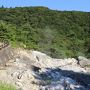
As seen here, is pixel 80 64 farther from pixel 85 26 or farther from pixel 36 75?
pixel 85 26

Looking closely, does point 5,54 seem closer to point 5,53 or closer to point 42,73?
point 5,53

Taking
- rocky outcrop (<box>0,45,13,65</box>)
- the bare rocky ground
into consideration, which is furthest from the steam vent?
the bare rocky ground

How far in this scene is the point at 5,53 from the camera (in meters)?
19.1

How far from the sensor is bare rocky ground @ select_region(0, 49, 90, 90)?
56.2ft

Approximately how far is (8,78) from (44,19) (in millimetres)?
36637

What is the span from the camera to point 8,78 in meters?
17.0

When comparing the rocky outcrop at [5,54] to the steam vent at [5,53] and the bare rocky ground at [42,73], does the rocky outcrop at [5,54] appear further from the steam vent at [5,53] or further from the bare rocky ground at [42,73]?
the bare rocky ground at [42,73]

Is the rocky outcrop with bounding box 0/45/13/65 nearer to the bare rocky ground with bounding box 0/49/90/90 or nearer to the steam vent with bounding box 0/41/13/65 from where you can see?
the steam vent with bounding box 0/41/13/65

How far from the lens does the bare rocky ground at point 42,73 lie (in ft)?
56.2

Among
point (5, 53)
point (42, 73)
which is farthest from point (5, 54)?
point (42, 73)

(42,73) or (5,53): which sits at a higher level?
(5,53)

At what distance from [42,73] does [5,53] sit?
1.72 m

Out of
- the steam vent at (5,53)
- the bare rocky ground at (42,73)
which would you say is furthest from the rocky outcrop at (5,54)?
the bare rocky ground at (42,73)

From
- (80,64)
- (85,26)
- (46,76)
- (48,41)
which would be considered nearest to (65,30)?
(85,26)
